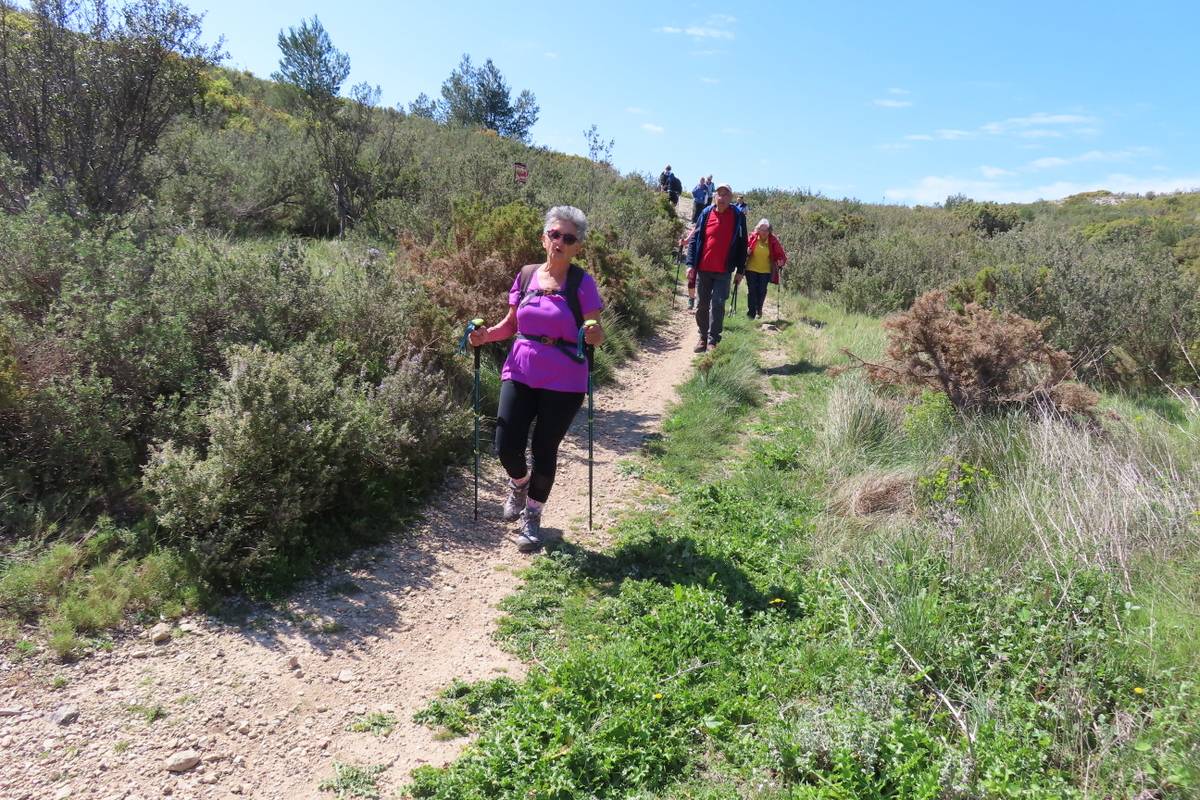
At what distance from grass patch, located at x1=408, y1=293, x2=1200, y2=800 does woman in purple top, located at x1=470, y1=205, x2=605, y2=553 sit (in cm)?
77

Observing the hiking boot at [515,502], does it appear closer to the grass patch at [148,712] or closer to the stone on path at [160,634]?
the stone on path at [160,634]

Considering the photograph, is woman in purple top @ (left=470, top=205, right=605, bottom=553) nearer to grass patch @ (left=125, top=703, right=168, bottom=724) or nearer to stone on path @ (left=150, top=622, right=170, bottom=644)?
stone on path @ (left=150, top=622, right=170, bottom=644)

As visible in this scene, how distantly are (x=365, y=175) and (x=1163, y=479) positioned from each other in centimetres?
1248

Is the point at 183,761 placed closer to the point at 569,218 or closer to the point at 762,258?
the point at 569,218

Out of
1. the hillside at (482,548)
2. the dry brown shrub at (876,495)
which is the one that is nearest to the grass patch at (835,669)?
the hillside at (482,548)

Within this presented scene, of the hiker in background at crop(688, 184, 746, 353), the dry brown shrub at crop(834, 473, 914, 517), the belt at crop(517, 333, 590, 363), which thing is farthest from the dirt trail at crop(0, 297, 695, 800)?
the hiker in background at crop(688, 184, 746, 353)

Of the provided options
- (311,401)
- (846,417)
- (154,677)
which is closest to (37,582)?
(154,677)

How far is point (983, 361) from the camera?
641cm

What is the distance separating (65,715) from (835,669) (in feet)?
10.9

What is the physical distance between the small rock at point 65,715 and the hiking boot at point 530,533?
247 cm

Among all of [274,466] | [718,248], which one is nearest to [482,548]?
[274,466]

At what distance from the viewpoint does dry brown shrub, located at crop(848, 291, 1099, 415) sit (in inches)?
242

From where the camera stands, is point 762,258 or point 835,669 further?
point 762,258

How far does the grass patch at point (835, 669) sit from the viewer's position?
8.70 feet
